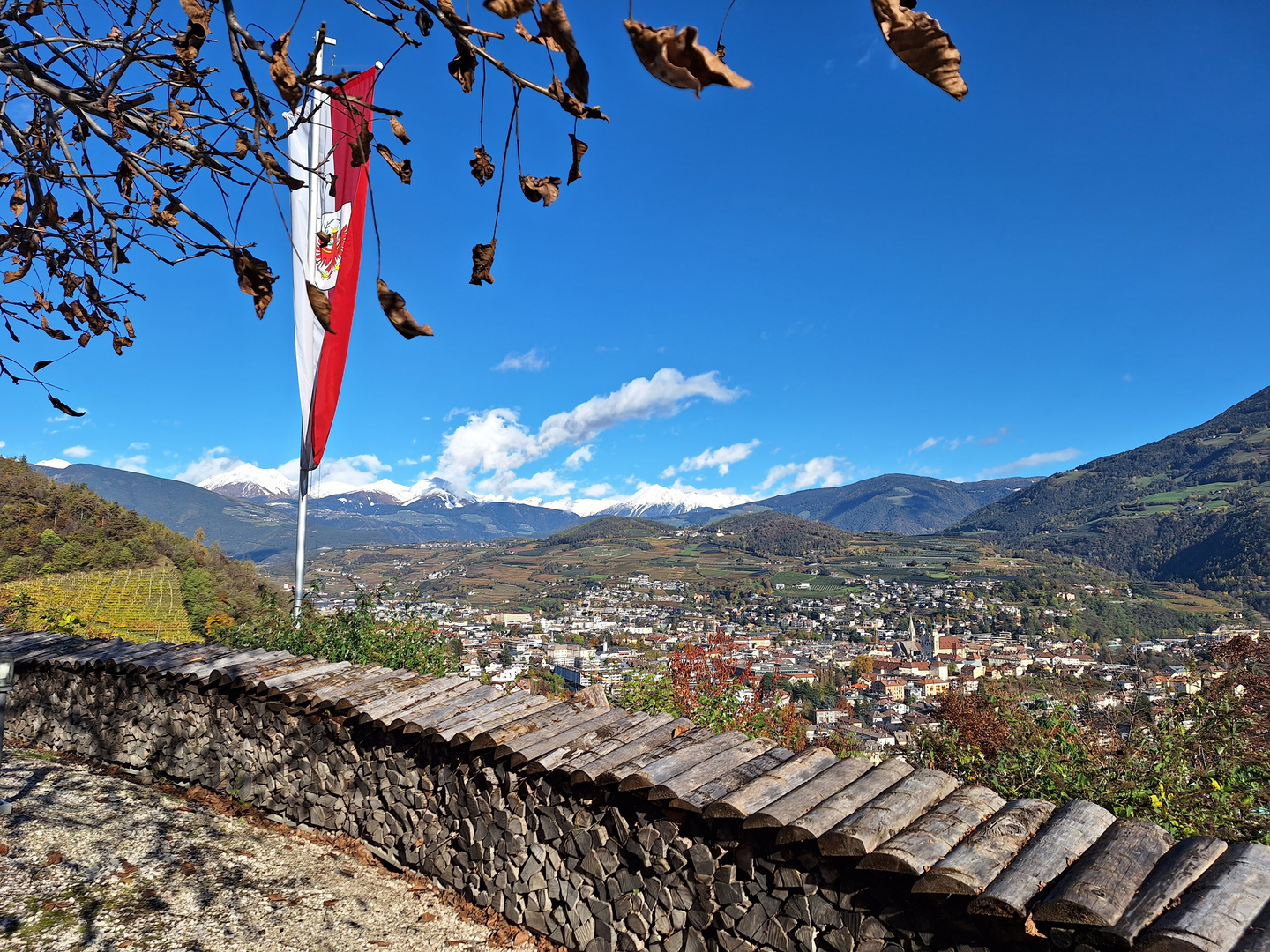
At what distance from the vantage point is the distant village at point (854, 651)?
575 centimetres

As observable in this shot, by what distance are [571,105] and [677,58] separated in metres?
0.55

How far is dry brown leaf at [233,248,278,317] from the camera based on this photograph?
1.92m

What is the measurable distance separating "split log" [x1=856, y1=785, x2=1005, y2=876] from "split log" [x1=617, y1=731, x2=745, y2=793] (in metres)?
0.90

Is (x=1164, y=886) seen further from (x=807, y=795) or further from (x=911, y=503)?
(x=911, y=503)

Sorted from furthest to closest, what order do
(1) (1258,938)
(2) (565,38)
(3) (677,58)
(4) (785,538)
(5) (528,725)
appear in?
(4) (785,538)
(5) (528,725)
(1) (1258,938)
(2) (565,38)
(3) (677,58)

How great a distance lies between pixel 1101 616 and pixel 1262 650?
28.2 meters

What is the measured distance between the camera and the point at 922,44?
3.27 ft

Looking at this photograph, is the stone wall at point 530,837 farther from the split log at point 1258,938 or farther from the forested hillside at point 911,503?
the forested hillside at point 911,503

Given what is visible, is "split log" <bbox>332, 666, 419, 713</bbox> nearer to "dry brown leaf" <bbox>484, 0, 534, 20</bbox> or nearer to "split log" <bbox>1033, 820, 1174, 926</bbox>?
"split log" <bbox>1033, 820, 1174, 926</bbox>

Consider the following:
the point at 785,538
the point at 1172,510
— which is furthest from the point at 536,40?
the point at 1172,510

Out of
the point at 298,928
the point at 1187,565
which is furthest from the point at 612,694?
the point at 1187,565

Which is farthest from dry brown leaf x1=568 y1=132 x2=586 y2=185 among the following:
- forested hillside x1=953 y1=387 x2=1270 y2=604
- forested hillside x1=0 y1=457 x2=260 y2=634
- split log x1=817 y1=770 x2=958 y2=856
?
forested hillside x1=953 y1=387 x2=1270 y2=604

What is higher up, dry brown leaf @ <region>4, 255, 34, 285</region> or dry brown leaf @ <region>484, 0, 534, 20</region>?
dry brown leaf @ <region>4, 255, 34, 285</region>

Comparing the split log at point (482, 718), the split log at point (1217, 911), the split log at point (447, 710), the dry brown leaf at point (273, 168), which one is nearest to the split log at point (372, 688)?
the split log at point (447, 710)
